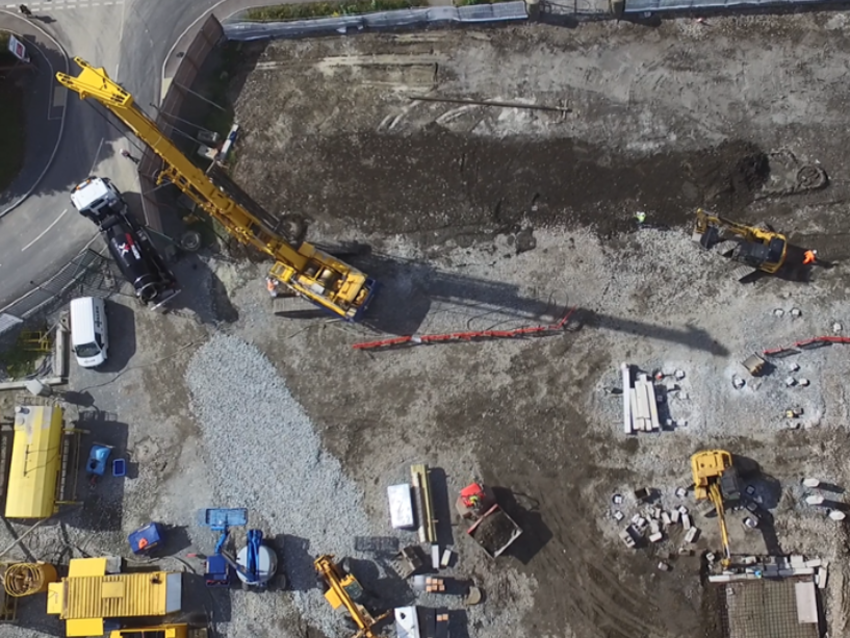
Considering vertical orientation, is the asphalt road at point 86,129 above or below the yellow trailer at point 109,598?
above

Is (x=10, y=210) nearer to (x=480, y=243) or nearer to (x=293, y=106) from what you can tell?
(x=293, y=106)

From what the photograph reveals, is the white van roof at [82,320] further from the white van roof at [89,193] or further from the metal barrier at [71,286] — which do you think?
the white van roof at [89,193]

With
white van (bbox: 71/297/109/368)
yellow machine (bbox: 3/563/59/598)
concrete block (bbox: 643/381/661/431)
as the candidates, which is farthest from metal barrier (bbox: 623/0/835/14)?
yellow machine (bbox: 3/563/59/598)

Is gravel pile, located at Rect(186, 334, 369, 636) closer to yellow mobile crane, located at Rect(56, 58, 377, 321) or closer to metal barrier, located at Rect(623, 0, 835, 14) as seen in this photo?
yellow mobile crane, located at Rect(56, 58, 377, 321)

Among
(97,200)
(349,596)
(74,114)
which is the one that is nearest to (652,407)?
(349,596)

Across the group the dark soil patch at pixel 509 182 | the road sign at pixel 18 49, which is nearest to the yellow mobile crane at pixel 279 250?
the dark soil patch at pixel 509 182

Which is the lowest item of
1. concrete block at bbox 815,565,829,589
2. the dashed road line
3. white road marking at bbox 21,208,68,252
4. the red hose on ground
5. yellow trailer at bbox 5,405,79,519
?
concrete block at bbox 815,565,829,589
